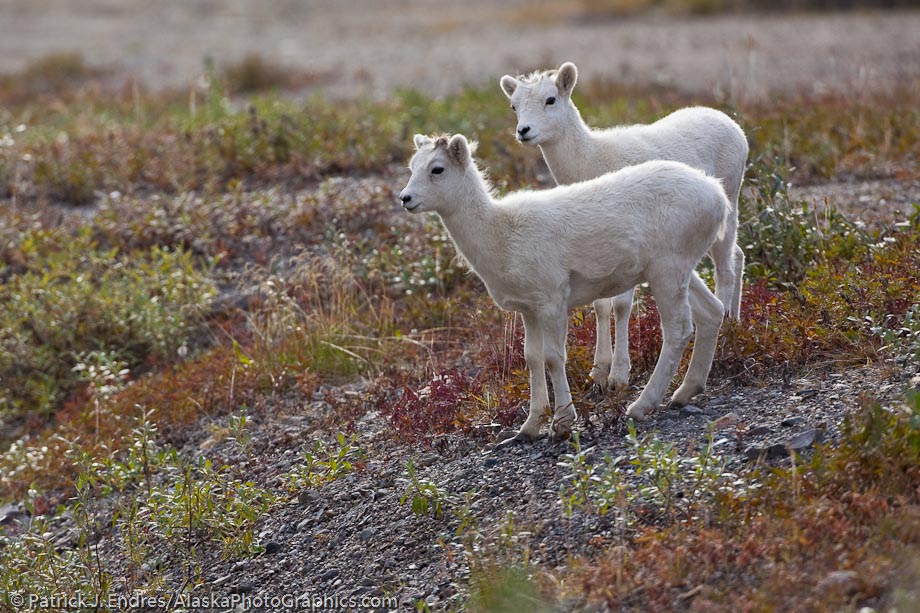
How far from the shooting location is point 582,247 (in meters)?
6.57

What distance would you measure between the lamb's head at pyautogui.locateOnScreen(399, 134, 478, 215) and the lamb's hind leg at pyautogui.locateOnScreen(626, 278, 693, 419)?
137 centimetres

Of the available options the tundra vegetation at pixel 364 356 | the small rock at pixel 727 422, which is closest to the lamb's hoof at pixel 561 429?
the tundra vegetation at pixel 364 356

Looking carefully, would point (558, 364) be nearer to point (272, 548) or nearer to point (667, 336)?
point (667, 336)

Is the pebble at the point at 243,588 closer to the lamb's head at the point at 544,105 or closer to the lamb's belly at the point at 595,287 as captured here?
the lamb's belly at the point at 595,287

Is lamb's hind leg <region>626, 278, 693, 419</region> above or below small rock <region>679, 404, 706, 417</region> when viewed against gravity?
above

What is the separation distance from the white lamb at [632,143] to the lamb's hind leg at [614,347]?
0.88m

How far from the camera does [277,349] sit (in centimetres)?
945

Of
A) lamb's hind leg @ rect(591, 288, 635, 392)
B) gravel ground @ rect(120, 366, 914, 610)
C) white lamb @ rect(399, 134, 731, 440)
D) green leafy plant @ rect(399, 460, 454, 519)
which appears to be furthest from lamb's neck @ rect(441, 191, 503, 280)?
green leafy plant @ rect(399, 460, 454, 519)

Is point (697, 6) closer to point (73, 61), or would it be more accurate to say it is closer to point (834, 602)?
point (73, 61)

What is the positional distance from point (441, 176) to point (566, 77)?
1.79m

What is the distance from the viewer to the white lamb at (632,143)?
25.7 ft

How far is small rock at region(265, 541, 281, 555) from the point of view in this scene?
666cm

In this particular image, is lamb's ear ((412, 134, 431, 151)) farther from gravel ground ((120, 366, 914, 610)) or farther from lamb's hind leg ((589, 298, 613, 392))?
gravel ground ((120, 366, 914, 610))

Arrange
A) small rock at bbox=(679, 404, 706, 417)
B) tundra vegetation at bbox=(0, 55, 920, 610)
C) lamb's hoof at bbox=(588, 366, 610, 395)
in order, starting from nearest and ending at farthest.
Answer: tundra vegetation at bbox=(0, 55, 920, 610)
small rock at bbox=(679, 404, 706, 417)
lamb's hoof at bbox=(588, 366, 610, 395)
